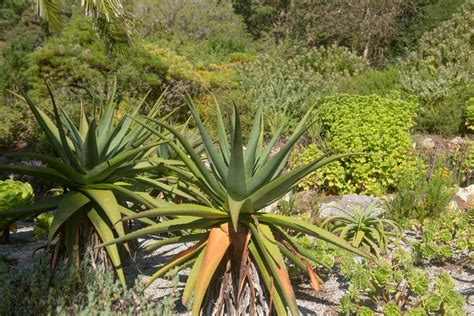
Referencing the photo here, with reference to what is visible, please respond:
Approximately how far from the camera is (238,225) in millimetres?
2477

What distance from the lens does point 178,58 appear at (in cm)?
1370

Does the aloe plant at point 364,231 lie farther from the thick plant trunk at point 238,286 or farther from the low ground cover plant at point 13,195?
the low ground cover plant at point 13,195

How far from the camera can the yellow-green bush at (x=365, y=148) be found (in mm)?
7008

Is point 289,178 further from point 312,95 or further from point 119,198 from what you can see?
point 312,95

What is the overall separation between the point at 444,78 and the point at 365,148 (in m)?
5.24

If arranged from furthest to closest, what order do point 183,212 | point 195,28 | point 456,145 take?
point 195,28, point 456,145, point 183,212

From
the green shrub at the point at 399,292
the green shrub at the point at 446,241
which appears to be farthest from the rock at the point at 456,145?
the green shrub at the point at 399,292

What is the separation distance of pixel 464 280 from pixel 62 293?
2.93 metres

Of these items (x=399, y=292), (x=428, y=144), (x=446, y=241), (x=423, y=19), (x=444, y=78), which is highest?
(x=423, y=19)

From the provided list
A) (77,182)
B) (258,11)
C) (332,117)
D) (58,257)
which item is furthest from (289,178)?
(258,11)

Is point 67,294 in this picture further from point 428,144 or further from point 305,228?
point 428,144

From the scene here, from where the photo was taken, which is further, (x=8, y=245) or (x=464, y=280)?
(x=8, y=245)

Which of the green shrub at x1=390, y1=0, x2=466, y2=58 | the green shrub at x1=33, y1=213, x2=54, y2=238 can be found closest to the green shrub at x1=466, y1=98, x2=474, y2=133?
the green shrub at x1=33, y1=213, x2=54, y2=238

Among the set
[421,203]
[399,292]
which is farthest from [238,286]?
[421,203]
